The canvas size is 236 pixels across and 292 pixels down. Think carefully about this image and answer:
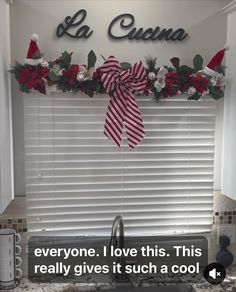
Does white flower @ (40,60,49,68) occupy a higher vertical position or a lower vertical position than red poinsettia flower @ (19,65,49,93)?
higher

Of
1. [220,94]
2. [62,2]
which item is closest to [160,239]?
[220,94]

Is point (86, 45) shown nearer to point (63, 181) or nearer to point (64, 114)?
point (64, 114)

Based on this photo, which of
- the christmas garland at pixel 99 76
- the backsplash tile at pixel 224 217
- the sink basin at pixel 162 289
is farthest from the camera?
the backsplash tile at pixel 224 217

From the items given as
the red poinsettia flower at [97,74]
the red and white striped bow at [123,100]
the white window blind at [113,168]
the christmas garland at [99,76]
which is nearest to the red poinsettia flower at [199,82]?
the christmas garland at [99,76]

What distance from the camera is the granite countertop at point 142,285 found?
173cm

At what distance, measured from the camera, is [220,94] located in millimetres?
1788

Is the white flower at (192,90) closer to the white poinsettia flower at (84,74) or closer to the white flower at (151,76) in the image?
the white flower at (151,76)

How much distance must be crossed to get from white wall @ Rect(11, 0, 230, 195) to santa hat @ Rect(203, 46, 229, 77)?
0.13m

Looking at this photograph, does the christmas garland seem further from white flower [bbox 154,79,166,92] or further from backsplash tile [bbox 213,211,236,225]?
backsplash tile [bbox 213,211,236,225]

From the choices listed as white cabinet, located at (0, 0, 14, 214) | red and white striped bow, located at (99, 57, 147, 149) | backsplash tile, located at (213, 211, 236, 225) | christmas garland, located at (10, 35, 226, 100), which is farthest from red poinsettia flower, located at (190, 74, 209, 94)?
white cabinet, located at (0, 0, 14, 214)

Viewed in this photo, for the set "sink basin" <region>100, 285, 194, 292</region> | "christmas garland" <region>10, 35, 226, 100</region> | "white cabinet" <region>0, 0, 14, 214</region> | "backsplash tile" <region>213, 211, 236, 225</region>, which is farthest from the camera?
"backsplash tile" <region>213, 211, 236, 225</region>

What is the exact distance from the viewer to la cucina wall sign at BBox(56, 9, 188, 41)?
1778 mm

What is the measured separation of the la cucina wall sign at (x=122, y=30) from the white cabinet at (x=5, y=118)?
0.26 metres

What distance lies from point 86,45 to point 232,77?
0.75m
